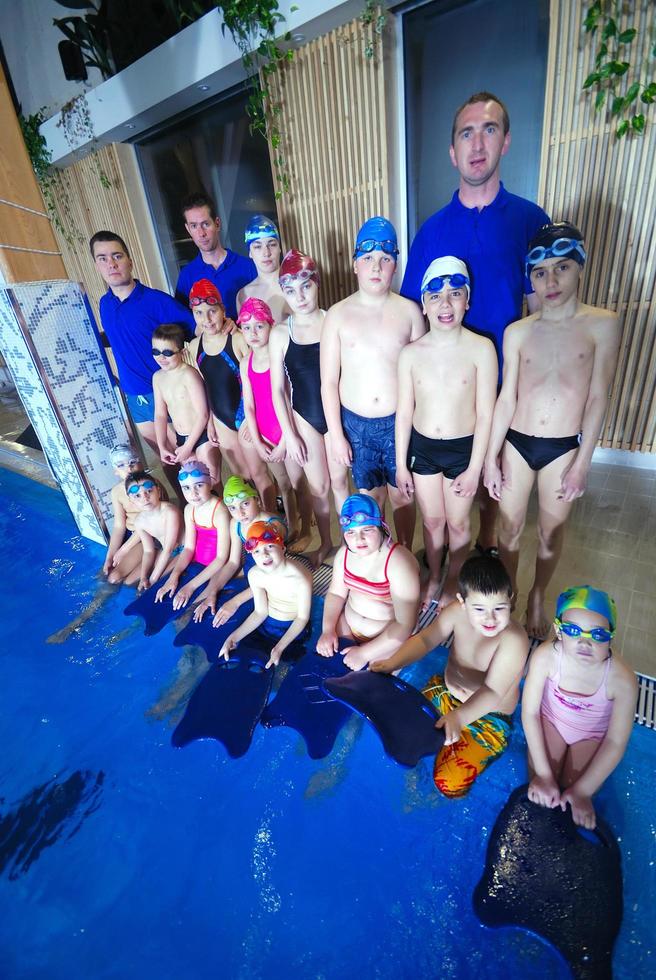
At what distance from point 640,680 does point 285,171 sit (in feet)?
19.3

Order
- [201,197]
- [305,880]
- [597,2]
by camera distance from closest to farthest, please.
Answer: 1. [305,880]
2. [597,2]
3. [201,197]

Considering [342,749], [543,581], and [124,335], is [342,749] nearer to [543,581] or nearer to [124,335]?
[543,581]

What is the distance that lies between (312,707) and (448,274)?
2300mm

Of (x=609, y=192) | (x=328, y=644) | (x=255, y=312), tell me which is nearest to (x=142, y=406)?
(x=255, y=312)

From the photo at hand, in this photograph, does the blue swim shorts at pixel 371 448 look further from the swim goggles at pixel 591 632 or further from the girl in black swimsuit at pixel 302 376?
the swim goggles at pixel 591 632

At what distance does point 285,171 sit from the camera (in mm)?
5430

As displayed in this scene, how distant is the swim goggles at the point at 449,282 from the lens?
2.25 meters

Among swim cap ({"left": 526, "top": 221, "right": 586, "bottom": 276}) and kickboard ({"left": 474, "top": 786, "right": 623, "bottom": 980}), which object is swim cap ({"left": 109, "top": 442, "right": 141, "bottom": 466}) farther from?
kickboard ({"left": 474, "top": 786, "right": 623, "bottom": 980})

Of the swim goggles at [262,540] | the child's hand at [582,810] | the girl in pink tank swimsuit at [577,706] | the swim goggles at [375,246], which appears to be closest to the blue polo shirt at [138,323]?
the swim goggles at [375,246]

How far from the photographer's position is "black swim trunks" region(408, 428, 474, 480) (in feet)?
8.51

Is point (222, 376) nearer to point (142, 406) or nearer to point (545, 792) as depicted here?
point (142, 406)

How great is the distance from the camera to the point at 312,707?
2541mm

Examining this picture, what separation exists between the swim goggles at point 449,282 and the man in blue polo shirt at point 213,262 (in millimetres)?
2122

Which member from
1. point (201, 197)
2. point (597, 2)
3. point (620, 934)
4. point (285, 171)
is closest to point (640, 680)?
point (620, 934)
